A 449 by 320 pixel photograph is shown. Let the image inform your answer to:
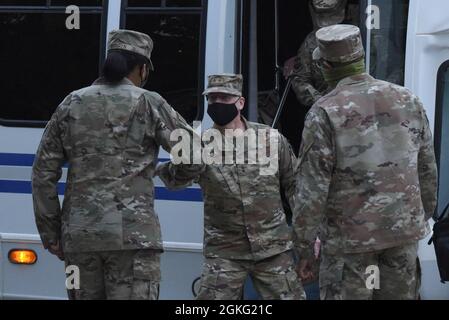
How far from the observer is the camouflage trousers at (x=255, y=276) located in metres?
4.64

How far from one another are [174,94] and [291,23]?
136 centimetres

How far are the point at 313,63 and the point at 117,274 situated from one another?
2.28 metres

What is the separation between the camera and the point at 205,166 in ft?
15.2

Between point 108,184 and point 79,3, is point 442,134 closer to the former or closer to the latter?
point 108,184

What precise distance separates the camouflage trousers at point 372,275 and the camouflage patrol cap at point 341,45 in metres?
0.91

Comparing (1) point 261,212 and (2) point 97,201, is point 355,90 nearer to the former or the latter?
(1) point 261,212

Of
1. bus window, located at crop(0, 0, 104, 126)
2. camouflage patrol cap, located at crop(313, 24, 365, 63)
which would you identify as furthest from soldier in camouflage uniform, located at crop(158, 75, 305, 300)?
bus window, located at crop(0, 0, 104, 126)

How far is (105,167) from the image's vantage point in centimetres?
433

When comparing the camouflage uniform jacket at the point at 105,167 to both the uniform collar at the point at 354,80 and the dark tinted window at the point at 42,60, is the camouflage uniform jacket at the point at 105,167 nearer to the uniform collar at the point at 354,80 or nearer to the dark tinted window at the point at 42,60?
the uniform collar at the point at 354,80

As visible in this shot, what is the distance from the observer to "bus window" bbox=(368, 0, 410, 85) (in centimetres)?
516
